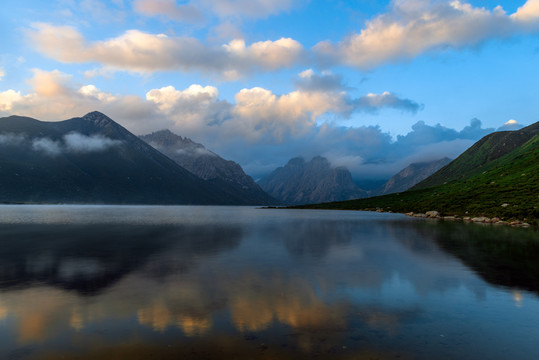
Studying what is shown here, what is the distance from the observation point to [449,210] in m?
140

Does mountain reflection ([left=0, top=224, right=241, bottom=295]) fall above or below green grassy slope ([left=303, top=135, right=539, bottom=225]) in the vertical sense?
below

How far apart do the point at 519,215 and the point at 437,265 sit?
261ft

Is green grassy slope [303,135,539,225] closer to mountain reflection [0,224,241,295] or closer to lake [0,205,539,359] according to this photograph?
lake [0,205,539,359]

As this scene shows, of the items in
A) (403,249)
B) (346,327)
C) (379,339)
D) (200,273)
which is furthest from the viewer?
(403,249)

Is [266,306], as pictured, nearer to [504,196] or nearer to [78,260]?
[78,260]

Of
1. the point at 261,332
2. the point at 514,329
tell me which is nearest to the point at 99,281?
the point at 261,332

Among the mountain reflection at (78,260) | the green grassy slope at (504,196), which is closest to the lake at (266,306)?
the mountain reflection at (78,260)

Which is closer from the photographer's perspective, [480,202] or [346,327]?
[346,327]

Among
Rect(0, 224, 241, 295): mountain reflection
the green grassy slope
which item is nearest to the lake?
Rect(0, 224, 241, 295): mountain reflection

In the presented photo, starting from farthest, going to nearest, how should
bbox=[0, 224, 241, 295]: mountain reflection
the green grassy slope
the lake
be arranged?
the green grassy slope
bbox=[0, 224, 241, 295]: mountain reflection
the lake

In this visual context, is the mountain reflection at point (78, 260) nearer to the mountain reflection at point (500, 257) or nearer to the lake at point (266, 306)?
the lake at point (266, 306)

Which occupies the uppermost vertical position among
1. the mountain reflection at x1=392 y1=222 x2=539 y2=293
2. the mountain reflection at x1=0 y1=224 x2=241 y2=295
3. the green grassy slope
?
the green grassy slope

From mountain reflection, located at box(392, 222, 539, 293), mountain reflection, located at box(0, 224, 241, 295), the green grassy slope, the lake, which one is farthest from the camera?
the green grassy slope

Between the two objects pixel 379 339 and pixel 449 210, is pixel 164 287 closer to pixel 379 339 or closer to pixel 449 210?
pixel 379 339
